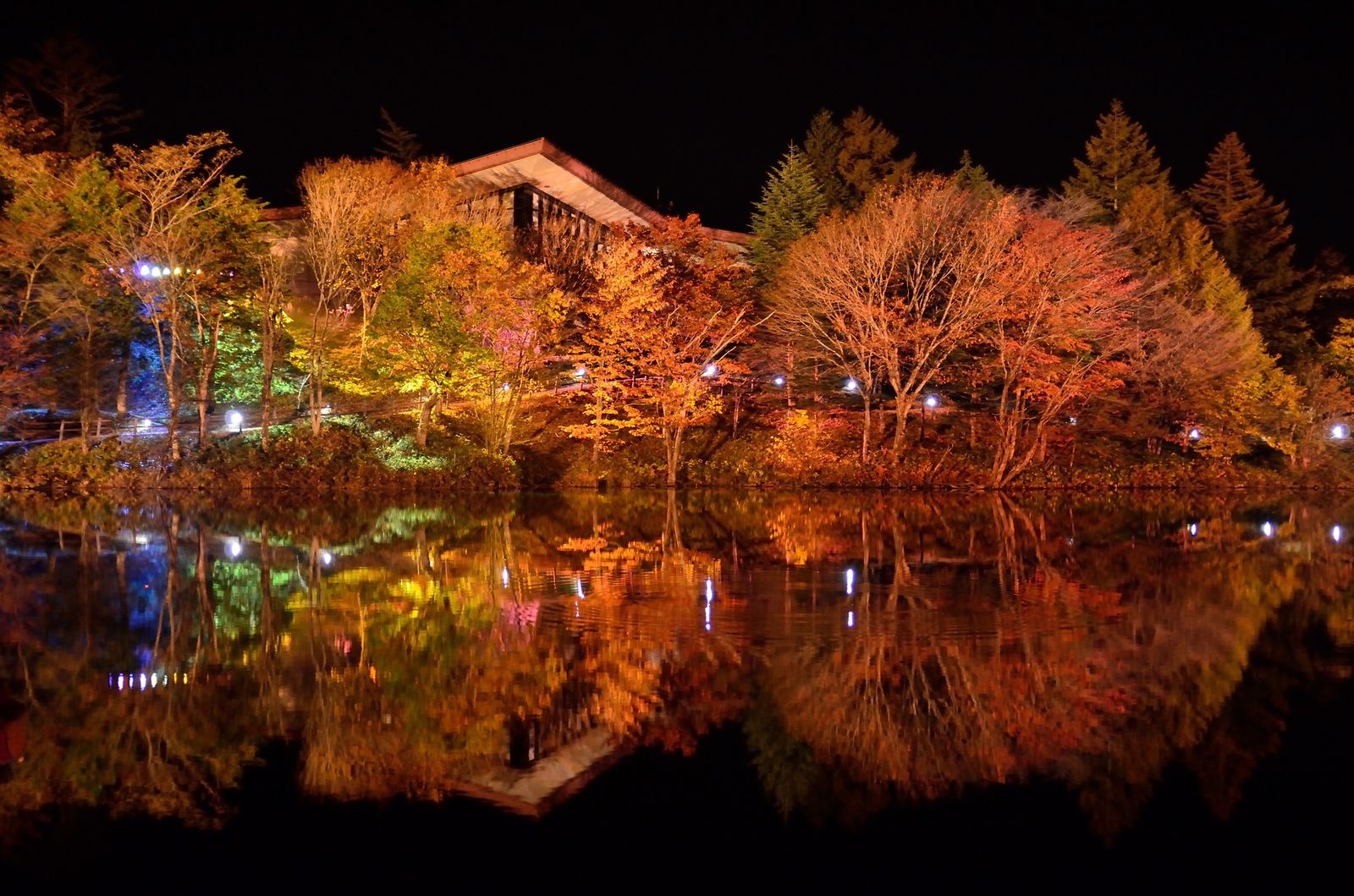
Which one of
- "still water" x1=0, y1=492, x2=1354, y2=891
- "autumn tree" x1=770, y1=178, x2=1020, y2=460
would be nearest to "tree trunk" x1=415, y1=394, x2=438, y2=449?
"autumn tree" x1=770, y1=178, x2=1020, y2=460

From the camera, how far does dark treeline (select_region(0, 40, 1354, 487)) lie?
105 ft

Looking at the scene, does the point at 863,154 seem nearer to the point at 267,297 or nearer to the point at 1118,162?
the point at 1118,162

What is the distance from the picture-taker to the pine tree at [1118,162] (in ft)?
183

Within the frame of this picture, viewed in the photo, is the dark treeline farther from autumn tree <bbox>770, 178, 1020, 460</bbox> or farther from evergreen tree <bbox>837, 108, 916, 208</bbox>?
evergreen tree <bbox>837, 108, 916, 208</bbox>

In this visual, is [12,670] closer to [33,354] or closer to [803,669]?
[803,669]

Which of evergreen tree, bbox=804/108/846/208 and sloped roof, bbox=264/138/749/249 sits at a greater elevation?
evergreen tree, bbox=804/108/846/208

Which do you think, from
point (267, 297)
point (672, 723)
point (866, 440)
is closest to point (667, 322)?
point (866, 440)

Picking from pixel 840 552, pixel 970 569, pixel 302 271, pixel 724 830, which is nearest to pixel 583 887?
pixel 724 830

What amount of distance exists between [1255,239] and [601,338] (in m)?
39.3

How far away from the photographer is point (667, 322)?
3566cm

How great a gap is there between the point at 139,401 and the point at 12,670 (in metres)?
34.4

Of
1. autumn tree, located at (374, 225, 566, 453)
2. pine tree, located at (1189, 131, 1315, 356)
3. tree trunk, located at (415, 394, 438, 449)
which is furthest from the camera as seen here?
pine tree, located at (1189, 131, 1315, 356)

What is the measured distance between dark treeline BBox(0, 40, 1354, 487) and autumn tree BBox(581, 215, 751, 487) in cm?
14

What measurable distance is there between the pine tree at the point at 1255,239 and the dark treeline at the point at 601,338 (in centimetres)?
772
